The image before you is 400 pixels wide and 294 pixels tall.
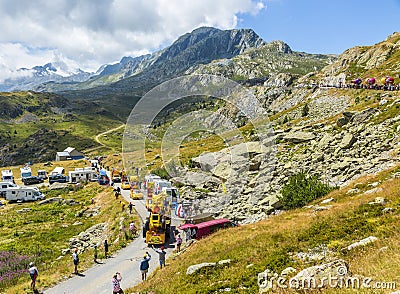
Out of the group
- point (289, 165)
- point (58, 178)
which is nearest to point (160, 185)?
point (289, 165)

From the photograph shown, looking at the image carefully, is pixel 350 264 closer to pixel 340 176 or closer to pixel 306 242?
pixel 306 242

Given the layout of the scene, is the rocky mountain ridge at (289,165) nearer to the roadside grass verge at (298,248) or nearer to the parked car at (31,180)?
the roadside grass verge at (298,248)

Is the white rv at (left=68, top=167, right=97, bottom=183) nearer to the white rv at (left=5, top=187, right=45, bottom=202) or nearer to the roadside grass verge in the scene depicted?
the white rv at (left=5, top=187, right=45, bottom=202)

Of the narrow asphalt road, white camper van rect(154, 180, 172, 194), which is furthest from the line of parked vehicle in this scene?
the narrow asphalt road

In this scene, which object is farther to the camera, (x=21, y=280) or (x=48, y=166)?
(x=48, y=166)

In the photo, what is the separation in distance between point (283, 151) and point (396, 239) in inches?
1426

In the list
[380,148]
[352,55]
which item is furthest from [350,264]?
[352,55]

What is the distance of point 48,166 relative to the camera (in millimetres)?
123688

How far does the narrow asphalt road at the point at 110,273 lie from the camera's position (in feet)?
71.3

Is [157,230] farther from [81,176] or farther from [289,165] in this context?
[81,176]

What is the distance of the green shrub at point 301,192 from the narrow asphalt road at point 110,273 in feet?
40.3

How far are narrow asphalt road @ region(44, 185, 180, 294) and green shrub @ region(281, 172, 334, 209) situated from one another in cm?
1228

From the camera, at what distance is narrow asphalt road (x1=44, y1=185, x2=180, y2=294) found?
21719mm

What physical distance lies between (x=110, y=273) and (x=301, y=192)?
728 inches
